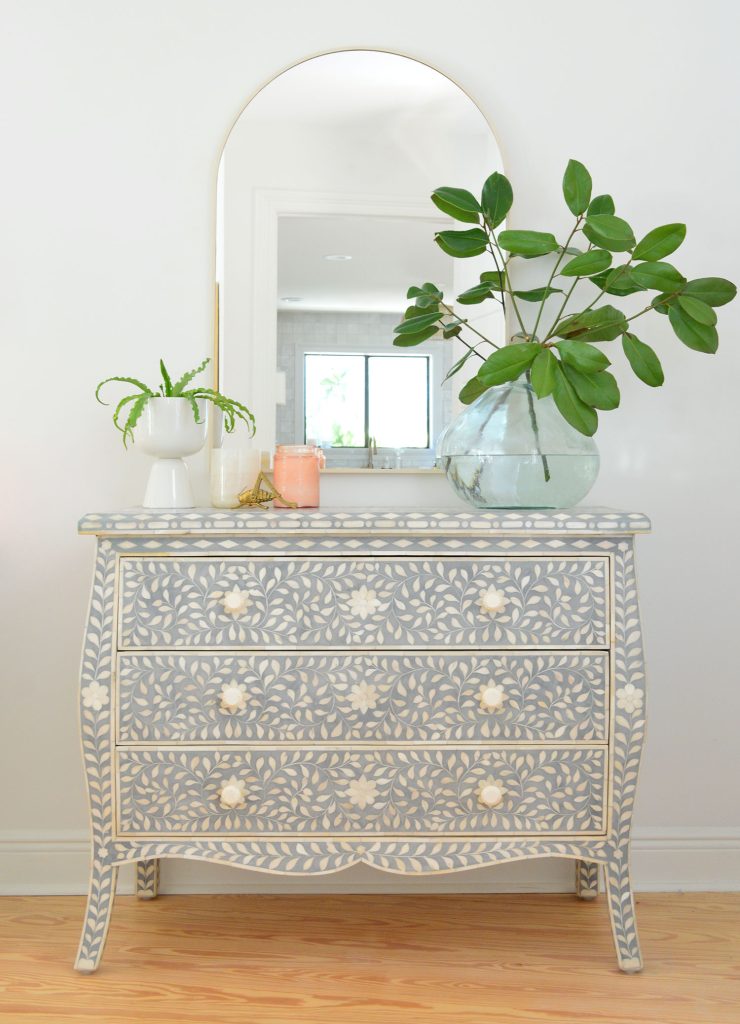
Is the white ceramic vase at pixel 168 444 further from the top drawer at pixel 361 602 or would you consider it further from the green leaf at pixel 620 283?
the green leaf at pixel 620 283

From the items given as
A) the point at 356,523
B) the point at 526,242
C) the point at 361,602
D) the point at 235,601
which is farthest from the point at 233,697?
the point at 526,242

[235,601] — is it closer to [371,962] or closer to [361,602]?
[361,602]

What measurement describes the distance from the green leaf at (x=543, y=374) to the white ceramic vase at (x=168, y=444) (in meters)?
0.74

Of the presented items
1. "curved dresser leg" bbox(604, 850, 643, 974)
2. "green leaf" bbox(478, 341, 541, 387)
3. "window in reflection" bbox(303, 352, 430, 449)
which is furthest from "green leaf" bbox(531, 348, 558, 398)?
"curved dresser leg" bbox(604, 850, 643, 974)

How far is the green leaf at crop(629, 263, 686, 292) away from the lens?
72.2 inches

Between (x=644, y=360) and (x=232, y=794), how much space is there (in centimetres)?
127

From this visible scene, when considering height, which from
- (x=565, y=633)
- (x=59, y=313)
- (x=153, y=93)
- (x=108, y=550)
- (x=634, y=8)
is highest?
(x=634, y=8)

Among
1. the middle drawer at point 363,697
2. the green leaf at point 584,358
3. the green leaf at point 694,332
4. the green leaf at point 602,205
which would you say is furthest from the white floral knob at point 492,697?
the green leaf at point 602,205

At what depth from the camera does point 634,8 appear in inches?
85.0

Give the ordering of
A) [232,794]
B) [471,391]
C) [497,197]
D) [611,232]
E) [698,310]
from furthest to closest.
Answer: [471,391] < [497,197] < [698,310] < [611,232] < [232,794]

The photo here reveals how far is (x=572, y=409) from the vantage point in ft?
5.63

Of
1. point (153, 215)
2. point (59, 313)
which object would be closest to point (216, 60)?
point (153, 215)

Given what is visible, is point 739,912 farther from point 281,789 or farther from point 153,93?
point 153,93

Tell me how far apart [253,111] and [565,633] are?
145 cm
